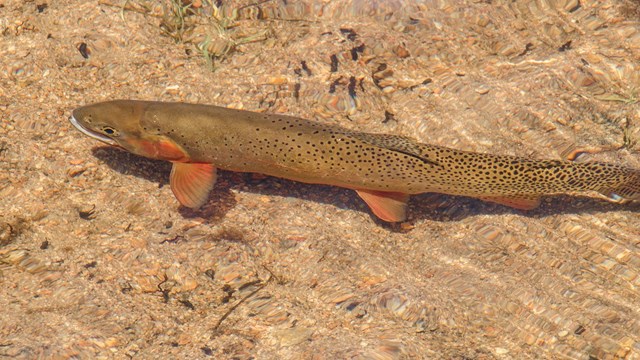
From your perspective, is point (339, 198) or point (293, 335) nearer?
point (293, 335)

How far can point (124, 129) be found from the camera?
5.82 meters

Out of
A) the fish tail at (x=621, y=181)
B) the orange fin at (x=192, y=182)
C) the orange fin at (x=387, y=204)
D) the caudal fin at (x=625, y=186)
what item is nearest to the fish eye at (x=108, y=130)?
the orange fin at (x=192, y=182)

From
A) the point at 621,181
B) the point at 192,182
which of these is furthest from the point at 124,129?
the point at 621,181

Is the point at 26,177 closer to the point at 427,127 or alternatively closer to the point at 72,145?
the point at 72,145

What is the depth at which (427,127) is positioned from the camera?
6723mm

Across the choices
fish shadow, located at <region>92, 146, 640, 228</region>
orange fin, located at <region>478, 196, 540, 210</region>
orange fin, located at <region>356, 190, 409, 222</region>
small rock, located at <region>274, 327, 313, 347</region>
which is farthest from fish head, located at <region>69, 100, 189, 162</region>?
orange fin, located at <region>478, 196, 540, 210</region>

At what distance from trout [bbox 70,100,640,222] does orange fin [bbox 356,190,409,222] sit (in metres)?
0.01

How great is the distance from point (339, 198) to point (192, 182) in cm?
165

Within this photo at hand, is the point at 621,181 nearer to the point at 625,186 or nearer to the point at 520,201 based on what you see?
the point at 625,186

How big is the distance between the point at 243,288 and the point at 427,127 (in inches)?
119

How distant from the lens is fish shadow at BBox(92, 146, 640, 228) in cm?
618

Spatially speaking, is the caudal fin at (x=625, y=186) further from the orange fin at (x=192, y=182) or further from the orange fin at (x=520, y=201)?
the orange fin at (x=192, y=182)

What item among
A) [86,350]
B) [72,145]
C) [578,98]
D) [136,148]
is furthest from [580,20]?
[86,350]

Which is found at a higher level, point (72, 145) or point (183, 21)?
point (183, 21)
